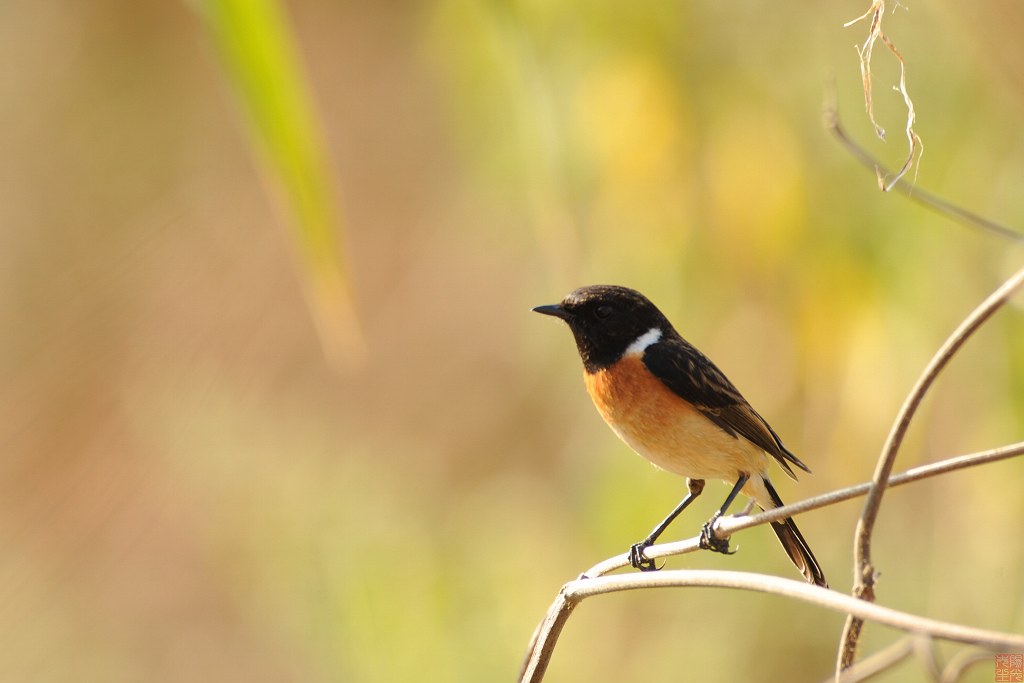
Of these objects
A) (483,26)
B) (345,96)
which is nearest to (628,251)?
(483,26)

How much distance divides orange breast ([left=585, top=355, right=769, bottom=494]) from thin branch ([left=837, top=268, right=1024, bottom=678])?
1126 mm

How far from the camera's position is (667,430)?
2154 mm

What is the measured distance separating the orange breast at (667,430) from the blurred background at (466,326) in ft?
1.11

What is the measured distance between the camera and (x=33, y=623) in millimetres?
6121

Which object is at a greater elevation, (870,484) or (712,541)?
(870,484)

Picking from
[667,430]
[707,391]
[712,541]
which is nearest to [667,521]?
[667,430]

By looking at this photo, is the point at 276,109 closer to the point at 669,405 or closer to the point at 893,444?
the point at 893,444

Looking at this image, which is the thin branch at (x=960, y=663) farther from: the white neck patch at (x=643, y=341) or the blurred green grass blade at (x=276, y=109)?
the white neck patch at (x=643, y=341)

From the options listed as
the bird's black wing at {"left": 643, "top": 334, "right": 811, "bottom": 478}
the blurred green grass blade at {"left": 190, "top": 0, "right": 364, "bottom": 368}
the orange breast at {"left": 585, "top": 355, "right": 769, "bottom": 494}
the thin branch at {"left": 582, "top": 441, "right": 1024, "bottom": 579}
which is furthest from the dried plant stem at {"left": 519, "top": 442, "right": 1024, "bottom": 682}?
the bird's black wing at {"left": 643, "top": 334, "right": 811, "bottom": 478}

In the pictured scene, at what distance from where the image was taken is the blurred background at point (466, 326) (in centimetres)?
296

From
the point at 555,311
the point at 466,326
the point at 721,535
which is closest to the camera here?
the point at 721,535

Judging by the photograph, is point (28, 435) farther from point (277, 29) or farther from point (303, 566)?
point (277, 29)

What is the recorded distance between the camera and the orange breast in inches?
84.2

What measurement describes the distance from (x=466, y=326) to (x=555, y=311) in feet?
18.0
